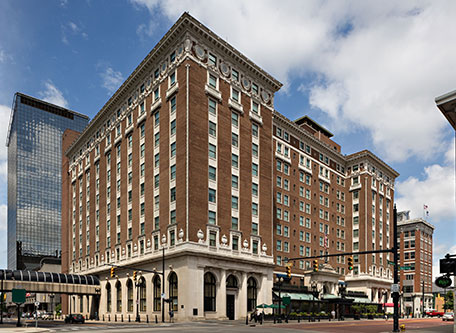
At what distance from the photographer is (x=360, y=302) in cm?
9481

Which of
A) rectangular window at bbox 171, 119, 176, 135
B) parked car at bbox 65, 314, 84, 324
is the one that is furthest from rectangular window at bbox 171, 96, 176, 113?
parked car at bbox 65, 314, 84, 324

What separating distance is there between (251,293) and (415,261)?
94.7m

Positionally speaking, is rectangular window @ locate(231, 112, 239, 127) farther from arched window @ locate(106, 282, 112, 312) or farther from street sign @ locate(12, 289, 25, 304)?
arched window @ locate(106, 282, 112, 312)

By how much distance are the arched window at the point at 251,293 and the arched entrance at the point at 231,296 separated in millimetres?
3116

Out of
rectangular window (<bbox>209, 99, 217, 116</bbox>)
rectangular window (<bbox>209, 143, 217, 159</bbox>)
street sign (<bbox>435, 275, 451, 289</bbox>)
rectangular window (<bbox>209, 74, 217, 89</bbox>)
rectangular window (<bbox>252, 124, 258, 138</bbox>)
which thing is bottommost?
street sign (<bbox>435, 275, 451, 289</bbox>)

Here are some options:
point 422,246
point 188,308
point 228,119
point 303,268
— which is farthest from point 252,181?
point 422,246

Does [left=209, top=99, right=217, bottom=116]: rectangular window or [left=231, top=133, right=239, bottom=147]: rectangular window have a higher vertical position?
[left=209, top=99, right=217, bottom=116]: rectangular window

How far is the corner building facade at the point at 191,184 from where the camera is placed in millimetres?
59844

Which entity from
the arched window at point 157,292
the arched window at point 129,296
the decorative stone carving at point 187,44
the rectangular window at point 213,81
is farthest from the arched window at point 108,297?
the decorative stone carving at point 187,44

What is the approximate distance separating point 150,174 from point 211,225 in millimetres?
14455

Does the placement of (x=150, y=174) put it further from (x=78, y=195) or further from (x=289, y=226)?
(x=78, y=195)

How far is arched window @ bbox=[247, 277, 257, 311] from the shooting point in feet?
216

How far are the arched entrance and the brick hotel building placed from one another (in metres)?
0.19

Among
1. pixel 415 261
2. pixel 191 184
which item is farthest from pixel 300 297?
pixel 415 261
